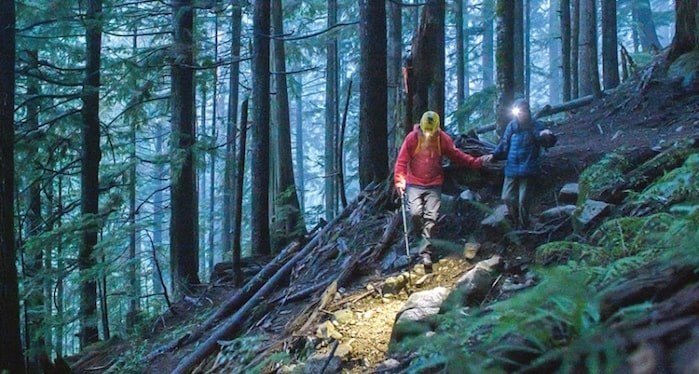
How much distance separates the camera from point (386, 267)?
7840mm

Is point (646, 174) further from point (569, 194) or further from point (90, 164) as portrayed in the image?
point (90, 164)

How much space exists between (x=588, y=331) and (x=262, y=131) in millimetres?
10430

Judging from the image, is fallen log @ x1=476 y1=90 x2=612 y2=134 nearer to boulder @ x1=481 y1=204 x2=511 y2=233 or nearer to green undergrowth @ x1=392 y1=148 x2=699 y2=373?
boulder @ x1=481 y1=204 x2=511 y2=233

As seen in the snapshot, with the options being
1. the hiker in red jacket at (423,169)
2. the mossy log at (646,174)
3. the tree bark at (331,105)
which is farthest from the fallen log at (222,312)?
the tree bark at (331,105)

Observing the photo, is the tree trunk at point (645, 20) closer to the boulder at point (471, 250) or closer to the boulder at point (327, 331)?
the boulder at point (471, 250)

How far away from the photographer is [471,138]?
8.95 metres

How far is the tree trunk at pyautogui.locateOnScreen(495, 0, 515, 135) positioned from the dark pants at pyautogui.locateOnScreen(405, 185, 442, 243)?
10.3ft

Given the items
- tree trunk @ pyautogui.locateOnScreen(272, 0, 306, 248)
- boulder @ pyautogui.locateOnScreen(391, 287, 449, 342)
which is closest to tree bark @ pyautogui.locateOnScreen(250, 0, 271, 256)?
tree trunk @ pyautogui.locateOnScreen(272, 0, 306, 248)

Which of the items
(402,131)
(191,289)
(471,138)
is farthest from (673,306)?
(191,289)

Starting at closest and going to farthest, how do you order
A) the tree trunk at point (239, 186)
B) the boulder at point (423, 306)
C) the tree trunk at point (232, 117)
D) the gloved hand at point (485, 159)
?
the boulder at point (423, 306) → the gloved hand at point (485, 159) → the tree trunk at point (239, 186) → the tree trunk at point (232, 117)

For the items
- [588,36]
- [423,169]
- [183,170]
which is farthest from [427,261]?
[588,36]

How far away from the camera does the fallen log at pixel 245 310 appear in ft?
27.2

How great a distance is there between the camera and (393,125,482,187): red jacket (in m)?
7.70

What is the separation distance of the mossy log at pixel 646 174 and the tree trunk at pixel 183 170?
8858 mm
